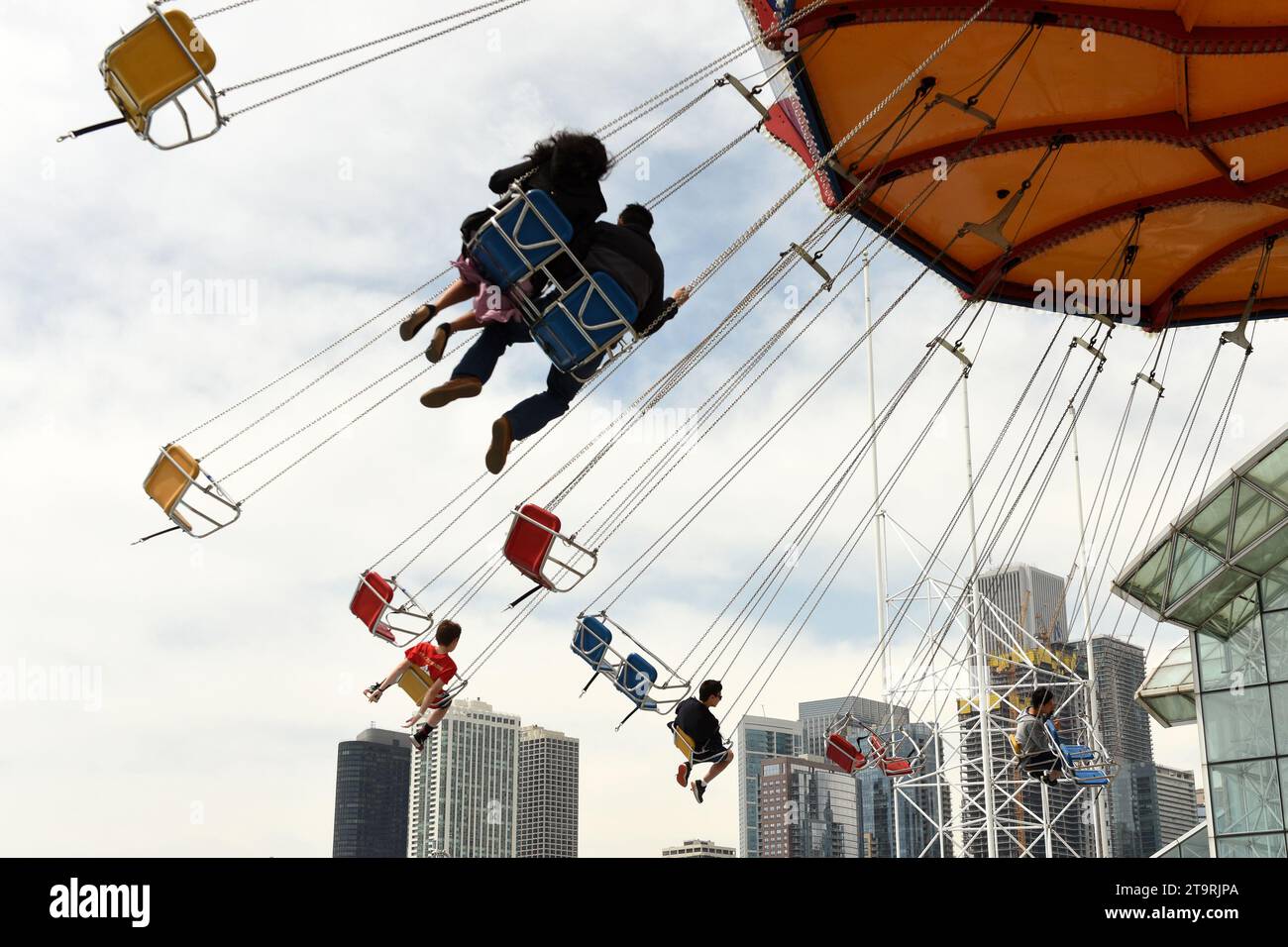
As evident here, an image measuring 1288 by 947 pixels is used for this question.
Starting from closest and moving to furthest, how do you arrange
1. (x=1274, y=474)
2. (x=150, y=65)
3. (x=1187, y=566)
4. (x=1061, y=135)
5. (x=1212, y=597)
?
(x=150, y=65) → (x=1061, y=135) → (x=1274, y=474) → (x=1212, y=597) → (x=1187, y=566)

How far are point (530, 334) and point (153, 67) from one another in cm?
295

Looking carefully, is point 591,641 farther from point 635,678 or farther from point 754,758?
point 754,758

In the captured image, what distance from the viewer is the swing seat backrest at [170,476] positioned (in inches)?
363

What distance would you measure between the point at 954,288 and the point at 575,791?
394 ft

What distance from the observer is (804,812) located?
11788cm

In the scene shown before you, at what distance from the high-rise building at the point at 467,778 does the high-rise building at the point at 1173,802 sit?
59.5 m

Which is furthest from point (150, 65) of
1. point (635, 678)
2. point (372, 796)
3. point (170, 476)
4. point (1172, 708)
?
point (372, 796)

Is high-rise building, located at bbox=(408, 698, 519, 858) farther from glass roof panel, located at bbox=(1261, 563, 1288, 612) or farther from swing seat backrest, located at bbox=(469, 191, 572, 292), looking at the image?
swing seat backrest, located at bbox=(469, 191, 572, 292)

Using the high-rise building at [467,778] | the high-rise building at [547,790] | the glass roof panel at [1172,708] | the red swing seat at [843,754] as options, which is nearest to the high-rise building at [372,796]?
the high-rise building at [467,778]

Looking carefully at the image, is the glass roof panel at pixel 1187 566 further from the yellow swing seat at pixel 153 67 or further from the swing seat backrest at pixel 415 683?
the yellow swing seat at pixel 153 67

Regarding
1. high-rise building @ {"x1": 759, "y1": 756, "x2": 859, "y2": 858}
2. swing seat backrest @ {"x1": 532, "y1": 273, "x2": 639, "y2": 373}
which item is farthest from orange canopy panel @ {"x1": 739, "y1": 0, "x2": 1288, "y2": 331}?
high-rise building @ {"x1": 759, "y1": 756, "x2": 859, "y2": 858}
